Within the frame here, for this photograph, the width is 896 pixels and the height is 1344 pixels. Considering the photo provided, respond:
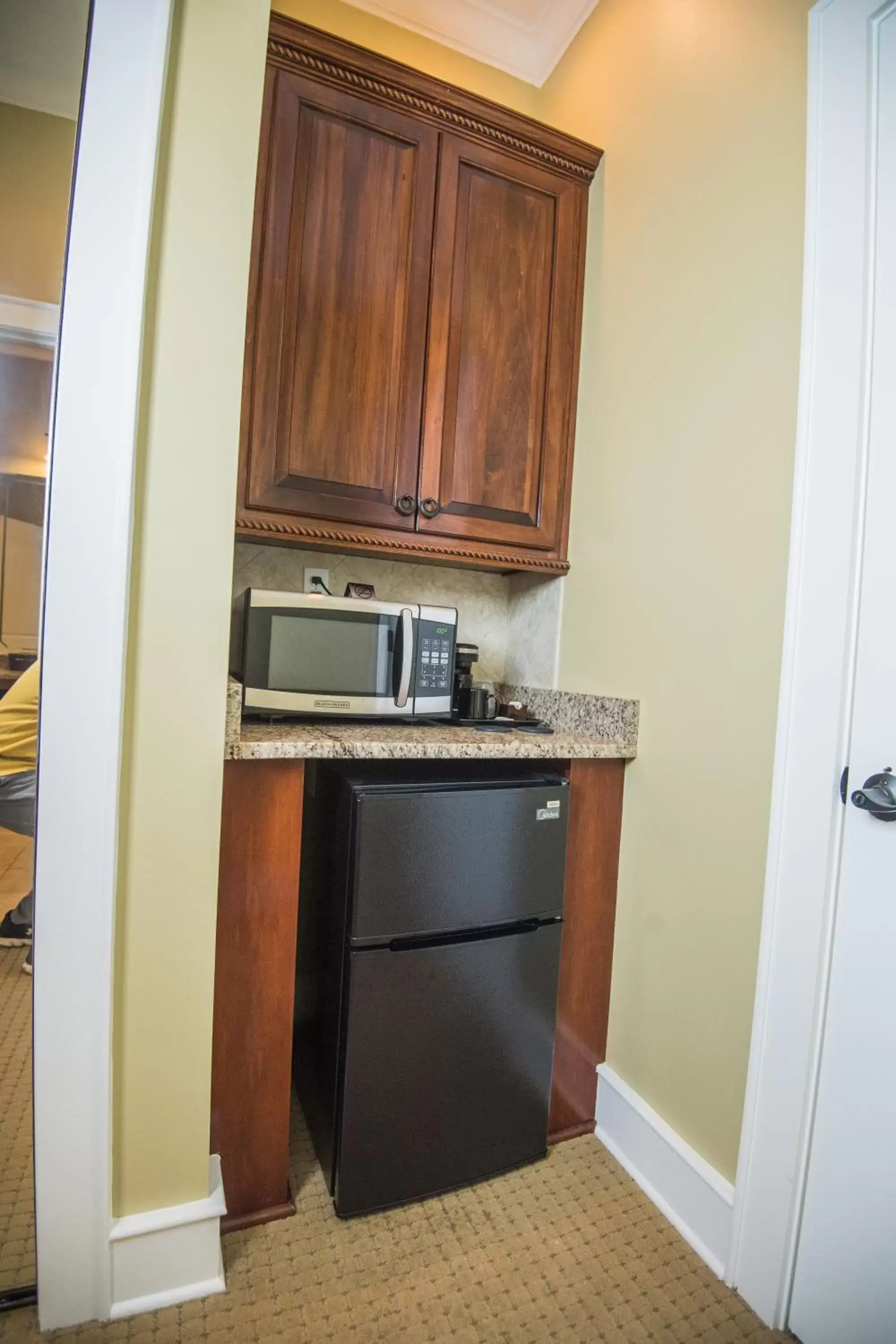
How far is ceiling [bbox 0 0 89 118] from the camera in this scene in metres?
1.03

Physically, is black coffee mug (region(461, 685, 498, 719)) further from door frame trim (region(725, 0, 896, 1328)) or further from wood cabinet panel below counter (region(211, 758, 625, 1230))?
door frame trim (region(725, 0, 896, 1328))

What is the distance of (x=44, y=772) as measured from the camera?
0.97 meters

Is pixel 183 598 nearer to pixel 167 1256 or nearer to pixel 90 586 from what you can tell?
pixel 90 586

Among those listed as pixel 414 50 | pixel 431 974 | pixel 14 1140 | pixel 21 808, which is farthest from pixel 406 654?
pixel 414 50

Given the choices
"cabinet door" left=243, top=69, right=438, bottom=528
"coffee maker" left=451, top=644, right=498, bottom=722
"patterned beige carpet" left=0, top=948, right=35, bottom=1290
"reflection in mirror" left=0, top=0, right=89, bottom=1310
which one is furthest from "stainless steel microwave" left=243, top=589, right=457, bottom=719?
"patterned beige carpet" left=0, top=948, right=35, bottom=1290

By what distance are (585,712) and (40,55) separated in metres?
1.63

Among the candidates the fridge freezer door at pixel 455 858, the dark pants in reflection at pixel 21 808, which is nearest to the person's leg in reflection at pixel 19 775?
the dark pants in reflection at pixel 21 808

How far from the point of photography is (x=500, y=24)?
1883mm

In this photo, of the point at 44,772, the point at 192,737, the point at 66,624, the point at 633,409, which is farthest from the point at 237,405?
the point at 633,409

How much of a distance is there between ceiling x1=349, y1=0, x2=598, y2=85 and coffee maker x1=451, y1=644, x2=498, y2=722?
1796mm

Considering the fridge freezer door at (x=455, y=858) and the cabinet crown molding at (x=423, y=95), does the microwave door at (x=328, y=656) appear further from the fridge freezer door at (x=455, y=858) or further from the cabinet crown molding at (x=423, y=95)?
the cabinet crown molding at (x=423, y=95)

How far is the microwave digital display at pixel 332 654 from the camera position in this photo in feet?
4.72

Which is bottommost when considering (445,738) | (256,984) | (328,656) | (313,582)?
(256,984)

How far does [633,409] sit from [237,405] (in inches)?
37.5
